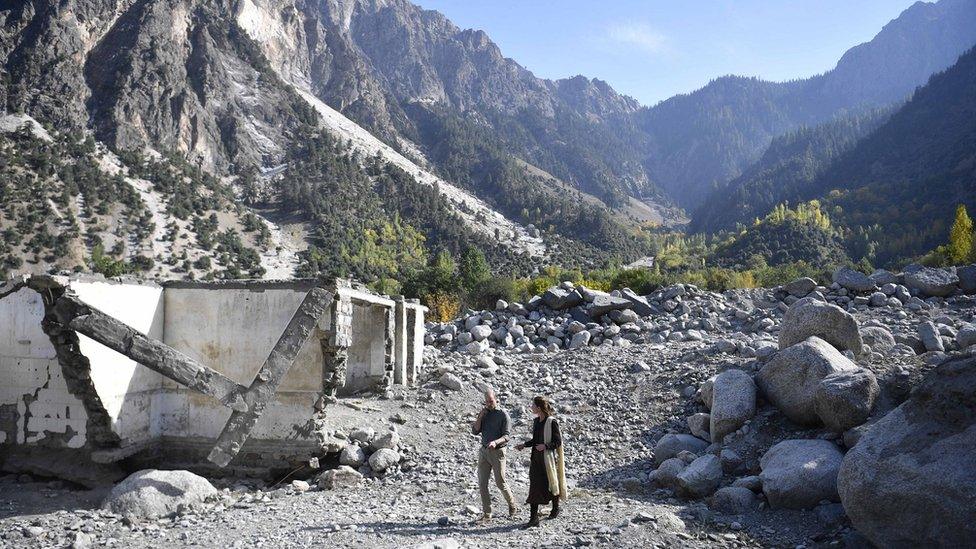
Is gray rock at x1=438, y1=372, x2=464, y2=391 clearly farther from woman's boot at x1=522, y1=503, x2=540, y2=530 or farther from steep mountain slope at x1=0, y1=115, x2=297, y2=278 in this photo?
steep mountain slope at x1=0, y1=115, x2=297, y2=278

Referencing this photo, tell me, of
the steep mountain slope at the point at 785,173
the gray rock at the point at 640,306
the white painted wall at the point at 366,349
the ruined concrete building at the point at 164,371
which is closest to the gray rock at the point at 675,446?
the ruined concrete building at the point at 164,371

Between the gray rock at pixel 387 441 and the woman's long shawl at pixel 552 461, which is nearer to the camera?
the woman's long shawl at pixel 552 461

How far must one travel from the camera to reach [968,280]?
20.9 metres

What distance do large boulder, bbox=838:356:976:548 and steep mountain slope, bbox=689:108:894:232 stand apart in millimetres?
119013

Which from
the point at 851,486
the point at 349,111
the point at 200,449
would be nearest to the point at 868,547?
A: the point at 851,486

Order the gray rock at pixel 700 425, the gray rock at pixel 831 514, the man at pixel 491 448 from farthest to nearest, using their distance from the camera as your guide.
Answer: the gray rock at pixel 700 425, the man at pixel 491 448, the gray rock at pixel 831 514

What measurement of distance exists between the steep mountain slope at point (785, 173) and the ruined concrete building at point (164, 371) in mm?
119439

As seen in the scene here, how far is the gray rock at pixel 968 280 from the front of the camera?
68.4 feet

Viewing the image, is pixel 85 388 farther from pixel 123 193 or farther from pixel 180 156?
Result: pixel 180 156

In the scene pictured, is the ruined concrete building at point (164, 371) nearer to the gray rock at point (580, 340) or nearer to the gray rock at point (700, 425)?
the gray rock at point (700, 425)

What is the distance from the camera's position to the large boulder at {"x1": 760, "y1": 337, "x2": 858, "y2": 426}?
9836mm

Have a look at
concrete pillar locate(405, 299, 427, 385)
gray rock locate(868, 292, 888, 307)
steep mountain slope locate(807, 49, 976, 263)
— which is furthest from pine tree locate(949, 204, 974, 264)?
concrete pillar locate(405, 299, 427, 385)

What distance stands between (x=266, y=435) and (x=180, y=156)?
89861 mm

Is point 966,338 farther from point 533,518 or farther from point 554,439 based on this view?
point 533,518
